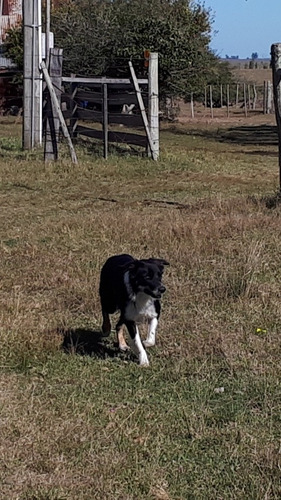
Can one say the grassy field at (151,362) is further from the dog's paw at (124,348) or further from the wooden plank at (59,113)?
the wooden plank at (59,113)

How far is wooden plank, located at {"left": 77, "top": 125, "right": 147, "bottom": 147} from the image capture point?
17.1m

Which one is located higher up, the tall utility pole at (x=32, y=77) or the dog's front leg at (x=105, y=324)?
the tall utility pole at (x=32, y=77)

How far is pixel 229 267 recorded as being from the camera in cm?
757

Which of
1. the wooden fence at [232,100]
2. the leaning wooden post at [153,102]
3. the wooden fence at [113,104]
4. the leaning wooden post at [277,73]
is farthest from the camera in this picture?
the wooden fence at [232,100]

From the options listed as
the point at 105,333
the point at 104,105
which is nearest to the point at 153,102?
the point at 104,105

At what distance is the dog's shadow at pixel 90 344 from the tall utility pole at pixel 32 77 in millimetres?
12194

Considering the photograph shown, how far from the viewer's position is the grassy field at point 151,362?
12.8 feet

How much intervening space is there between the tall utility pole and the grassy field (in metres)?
6.49

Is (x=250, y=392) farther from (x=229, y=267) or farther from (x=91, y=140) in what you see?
(x=91, y=140)

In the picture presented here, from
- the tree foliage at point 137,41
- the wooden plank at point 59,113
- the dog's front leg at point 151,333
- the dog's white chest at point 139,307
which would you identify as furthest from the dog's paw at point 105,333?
the tree foliage at point 137,41

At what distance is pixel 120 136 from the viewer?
1784 centimetres

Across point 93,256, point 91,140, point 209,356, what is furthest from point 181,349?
point 91,140

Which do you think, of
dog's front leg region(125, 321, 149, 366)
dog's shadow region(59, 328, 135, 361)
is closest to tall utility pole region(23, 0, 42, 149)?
dog's shadow region(59, 328, 135, 361)

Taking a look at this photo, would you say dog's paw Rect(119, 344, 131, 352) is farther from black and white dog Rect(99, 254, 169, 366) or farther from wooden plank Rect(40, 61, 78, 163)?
wooden plank Rect(40, 61, 78, 163)
